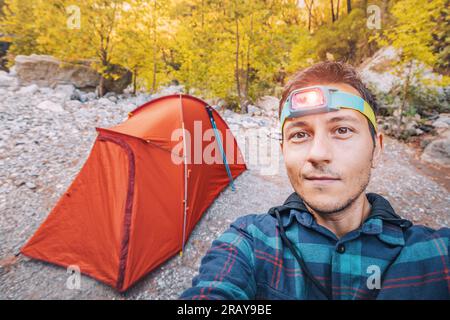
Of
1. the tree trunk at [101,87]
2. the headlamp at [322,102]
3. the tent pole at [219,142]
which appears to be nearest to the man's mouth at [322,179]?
the headlamp at [322,102]

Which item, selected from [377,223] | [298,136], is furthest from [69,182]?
[377,223]

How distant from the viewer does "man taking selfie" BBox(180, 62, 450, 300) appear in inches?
45.7

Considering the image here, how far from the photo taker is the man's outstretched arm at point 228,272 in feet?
4.11

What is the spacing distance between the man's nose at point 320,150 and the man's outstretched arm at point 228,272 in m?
0.72

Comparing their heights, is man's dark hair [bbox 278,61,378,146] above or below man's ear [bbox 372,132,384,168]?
above

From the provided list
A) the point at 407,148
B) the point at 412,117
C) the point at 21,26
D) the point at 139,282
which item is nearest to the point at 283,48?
the point at 412,117

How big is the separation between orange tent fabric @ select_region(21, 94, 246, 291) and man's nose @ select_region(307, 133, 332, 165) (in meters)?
2.29

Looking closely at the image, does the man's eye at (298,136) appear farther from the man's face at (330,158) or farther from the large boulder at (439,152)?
the large boulder at (439,152)

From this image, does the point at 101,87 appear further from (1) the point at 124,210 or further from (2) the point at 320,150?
(2) the point at 320,150

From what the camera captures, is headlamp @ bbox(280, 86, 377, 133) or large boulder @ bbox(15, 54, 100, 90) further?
large boulder @ bbox(15, 54, 100, 90)

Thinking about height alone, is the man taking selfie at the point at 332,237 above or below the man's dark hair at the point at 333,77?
below

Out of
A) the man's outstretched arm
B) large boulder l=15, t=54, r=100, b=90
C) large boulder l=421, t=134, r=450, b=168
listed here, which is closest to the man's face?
the man's outstretched arm

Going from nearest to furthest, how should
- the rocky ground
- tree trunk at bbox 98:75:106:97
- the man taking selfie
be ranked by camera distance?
1. the man taking selfie
2. the rocky ground
3. tree trunk at bbox 98:75:106:97

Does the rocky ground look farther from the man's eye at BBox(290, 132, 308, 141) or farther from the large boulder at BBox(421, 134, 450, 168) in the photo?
the man's eye at BBox(290, 132, 308, 141)
